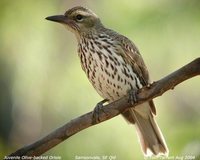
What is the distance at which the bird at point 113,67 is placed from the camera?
6.72m

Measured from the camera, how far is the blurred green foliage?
730 centimetres

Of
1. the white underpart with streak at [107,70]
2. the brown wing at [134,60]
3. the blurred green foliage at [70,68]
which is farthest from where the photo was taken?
the blurred green foliage at [70,68]

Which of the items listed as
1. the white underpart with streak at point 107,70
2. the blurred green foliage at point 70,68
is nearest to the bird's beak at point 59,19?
the white underpart with streak at point 107,70

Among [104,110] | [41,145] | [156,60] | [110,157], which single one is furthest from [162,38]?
[41,145]

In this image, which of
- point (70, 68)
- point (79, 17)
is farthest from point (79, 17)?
point (70, 68)

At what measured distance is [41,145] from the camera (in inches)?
217

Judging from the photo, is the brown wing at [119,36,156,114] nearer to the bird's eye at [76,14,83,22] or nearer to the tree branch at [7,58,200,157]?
the bird's eye at [76,14,83,22]

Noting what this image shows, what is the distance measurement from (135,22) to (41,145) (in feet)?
8.28

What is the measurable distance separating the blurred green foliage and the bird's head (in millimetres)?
588

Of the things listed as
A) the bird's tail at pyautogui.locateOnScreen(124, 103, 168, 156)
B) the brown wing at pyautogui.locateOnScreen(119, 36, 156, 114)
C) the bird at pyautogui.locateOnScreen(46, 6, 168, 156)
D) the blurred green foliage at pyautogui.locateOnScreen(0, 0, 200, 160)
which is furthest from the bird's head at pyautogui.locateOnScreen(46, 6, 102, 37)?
Result: the bird's tail at pyautogui.locateOnScreen(124, 103, 168, 156)

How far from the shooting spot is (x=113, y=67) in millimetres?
6707

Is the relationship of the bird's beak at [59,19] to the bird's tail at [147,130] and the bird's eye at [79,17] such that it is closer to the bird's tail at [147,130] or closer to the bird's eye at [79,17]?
the bird's eye at [79,17]

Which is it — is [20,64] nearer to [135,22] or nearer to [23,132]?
[23,132]

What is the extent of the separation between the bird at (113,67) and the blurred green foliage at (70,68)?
0.21 metres
